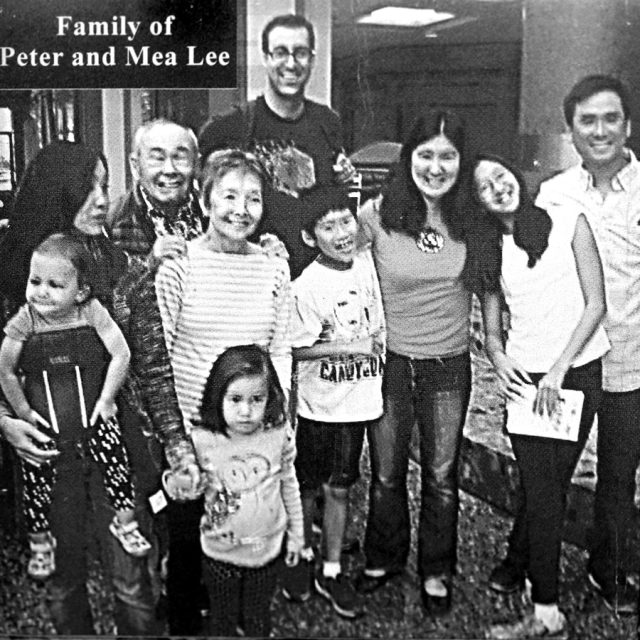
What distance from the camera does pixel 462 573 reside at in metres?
3.58

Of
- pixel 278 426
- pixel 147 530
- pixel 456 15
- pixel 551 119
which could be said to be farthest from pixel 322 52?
pixel 147 530

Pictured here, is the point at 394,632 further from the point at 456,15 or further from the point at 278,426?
the point at 456,15

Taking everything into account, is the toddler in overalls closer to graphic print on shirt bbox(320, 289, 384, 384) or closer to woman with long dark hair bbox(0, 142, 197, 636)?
woman with long dark hair bbox(0, 142, 197, 636)

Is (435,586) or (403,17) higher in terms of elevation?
(403,17)

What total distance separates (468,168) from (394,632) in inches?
66.3

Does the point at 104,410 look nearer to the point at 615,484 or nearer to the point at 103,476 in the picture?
the point at 103,476

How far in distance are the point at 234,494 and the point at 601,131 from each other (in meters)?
1.78

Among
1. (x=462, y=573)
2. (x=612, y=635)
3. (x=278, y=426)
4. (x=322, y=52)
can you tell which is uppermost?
(x=322, y=52)

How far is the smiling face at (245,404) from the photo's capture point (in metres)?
3.47

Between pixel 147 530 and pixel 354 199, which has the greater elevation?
pixel 354 199

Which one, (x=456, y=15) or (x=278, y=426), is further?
(x=278, y=426)

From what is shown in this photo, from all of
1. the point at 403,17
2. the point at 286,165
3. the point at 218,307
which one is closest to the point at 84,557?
the point at 218,307

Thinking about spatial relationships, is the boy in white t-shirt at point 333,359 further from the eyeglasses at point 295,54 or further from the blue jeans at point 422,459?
the eyeglasses at point 295,54

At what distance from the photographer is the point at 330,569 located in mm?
3568
